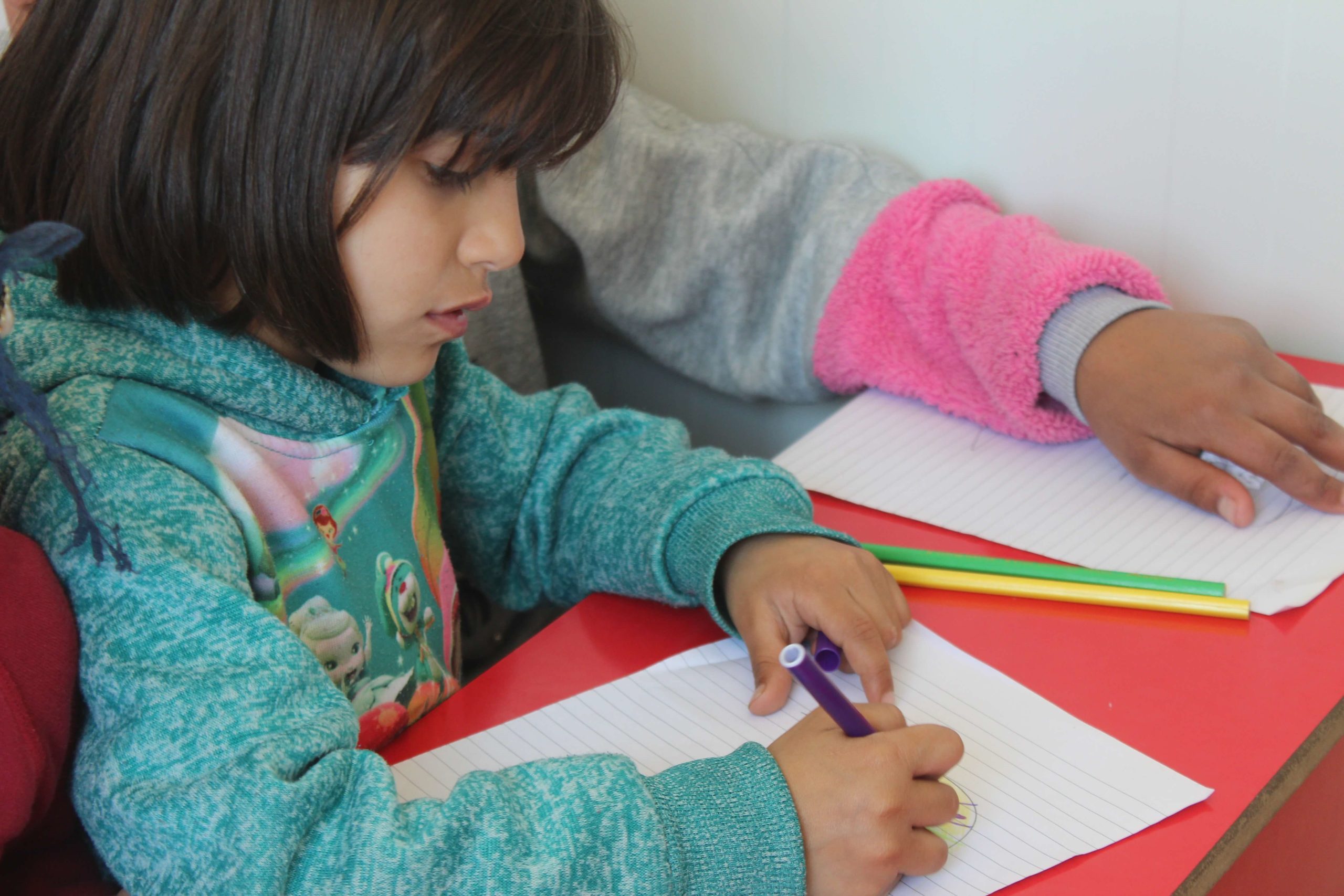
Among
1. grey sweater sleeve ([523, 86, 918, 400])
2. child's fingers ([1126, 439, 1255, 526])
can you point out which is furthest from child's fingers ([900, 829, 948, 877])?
grey sweater sleeve ([523, 86, 918, 400])

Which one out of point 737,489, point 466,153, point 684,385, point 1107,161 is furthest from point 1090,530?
point 684,385

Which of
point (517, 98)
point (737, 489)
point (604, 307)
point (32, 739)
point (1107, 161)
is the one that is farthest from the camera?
point (604, 307)

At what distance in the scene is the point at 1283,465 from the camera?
698mm

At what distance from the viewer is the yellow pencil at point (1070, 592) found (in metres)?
0.64

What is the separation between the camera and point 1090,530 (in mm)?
727

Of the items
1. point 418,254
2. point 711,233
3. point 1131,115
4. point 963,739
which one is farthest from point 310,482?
point 1131,115

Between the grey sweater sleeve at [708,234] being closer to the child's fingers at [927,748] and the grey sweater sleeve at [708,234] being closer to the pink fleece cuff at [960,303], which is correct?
the pink fleece cuff at [960,303]

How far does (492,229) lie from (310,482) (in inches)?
6.8

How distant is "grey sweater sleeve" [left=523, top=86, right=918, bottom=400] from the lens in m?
0.99

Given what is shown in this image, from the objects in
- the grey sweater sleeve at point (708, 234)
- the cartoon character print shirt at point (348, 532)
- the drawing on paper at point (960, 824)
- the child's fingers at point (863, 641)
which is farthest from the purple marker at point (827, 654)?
the grey sweater sleeve at point (708, 234)

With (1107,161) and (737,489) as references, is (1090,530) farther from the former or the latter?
(1107,161)

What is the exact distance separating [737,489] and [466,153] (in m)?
0.26

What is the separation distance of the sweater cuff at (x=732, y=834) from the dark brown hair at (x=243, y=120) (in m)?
0.28

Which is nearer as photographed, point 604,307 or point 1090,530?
point 1090,530
